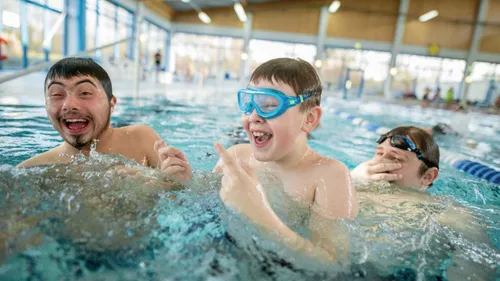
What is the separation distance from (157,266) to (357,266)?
85 cm

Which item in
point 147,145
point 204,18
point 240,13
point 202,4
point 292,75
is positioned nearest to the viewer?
point 292,75

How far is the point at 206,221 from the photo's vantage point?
166cm

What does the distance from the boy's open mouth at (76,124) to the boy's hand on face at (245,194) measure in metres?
1.13

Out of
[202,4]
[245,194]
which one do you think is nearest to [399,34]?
[202,4]

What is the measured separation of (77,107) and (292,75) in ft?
4.18

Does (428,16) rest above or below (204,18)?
above

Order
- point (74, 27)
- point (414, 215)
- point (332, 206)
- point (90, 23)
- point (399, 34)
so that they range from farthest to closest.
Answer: point (399, 34) → point (90, 23) → point (74, 27) → point (414, 215) → point (332, 206)

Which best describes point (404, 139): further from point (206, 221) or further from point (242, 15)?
point (242, 15)

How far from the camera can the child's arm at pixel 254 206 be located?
140 cm

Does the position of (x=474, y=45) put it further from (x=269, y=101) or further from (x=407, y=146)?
(x=269, y=101)

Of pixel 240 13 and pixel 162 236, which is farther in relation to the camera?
pixel 240 13

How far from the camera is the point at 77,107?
2018 mm

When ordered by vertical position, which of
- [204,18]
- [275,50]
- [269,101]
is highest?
[204,18]

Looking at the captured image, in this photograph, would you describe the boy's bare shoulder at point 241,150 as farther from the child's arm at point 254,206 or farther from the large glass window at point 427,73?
the large glass window at point 427,73
